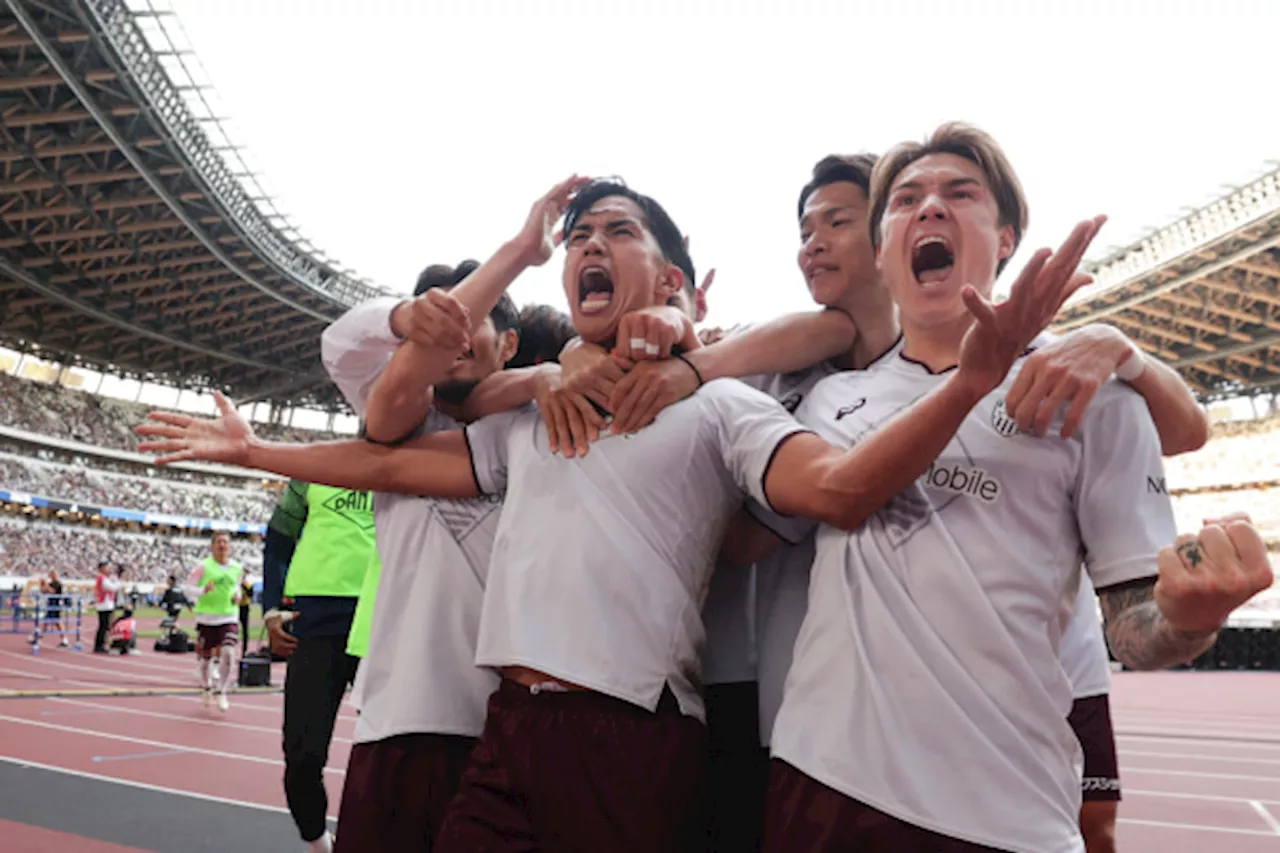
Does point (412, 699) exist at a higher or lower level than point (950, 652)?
lower

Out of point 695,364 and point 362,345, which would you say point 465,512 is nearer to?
point 362,345

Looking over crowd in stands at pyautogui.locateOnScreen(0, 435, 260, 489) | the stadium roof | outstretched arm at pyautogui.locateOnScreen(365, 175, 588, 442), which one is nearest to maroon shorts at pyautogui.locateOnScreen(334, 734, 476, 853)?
outstretched arm at pyautogui.locateOnScreen(365, 175, 588, 442)

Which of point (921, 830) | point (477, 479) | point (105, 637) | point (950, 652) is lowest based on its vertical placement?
point (105, 637)

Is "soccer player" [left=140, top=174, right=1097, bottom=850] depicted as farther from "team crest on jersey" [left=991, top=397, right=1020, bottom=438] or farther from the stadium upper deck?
the stadium upper deck

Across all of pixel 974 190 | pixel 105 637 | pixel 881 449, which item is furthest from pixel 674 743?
pixel 105 637

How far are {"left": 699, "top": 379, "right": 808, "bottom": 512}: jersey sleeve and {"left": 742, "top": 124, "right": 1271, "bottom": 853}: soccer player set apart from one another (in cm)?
21

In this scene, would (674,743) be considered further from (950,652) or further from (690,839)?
(950,652)

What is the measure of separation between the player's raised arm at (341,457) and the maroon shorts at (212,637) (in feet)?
29.4

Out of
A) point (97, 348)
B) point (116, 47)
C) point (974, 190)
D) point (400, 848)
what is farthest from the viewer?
point (97, 348)

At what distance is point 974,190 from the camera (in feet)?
5.86

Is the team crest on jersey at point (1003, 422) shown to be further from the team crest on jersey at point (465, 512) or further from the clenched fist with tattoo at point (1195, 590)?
→ the team crest on jersey at point (465, 512)

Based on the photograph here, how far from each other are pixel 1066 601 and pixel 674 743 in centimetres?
79

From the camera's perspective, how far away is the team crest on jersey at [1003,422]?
1.58 m

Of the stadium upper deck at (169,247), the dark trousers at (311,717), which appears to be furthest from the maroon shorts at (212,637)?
the stadium upper deck at (169,247)
